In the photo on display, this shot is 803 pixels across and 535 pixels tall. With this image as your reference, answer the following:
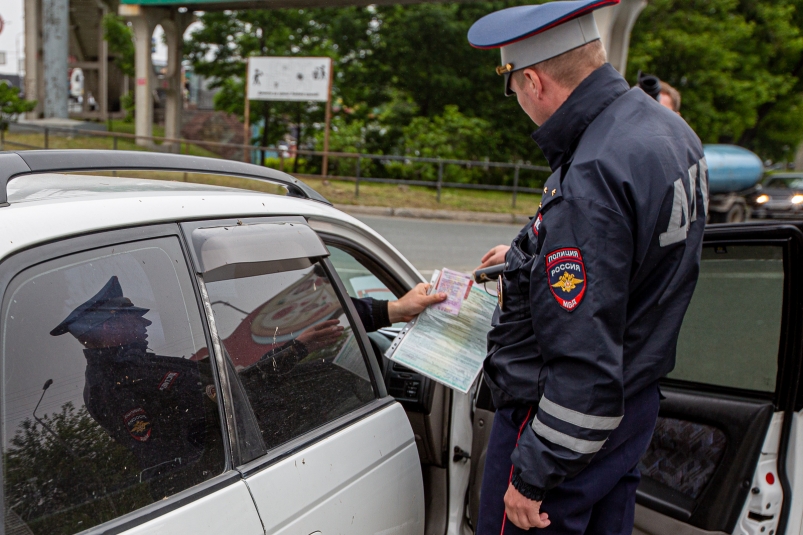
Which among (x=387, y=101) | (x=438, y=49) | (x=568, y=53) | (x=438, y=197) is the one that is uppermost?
(x=438, y=49)

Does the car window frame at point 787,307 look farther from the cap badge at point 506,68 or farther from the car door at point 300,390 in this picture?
the car door at point 300,390

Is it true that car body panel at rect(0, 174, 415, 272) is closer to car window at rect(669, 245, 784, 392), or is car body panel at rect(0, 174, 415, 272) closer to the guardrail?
car window at rect(669, 245, 784, 392)

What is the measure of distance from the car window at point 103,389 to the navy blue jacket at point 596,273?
0.77m

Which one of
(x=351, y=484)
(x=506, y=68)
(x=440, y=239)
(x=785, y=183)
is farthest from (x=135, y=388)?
(x=785, y=183)

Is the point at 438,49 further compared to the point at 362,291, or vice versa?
the point at 438,49

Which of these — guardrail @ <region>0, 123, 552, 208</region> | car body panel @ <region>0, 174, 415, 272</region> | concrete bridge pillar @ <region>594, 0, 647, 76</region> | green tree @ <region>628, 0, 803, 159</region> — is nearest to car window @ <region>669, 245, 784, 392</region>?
car body panel @ <region>0, 174, 415, 272</region>

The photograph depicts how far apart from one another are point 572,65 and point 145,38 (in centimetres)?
1868

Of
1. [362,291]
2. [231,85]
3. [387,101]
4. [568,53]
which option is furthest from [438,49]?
[568,53]

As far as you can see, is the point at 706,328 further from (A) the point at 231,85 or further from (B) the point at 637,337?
(A) the point at 231,85

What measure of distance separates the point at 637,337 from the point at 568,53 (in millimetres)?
746

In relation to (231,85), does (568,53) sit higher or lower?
lower

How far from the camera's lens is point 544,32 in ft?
5.95

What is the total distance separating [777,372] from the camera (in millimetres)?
2436

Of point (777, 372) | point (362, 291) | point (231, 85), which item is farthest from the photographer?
point (231, 85)
